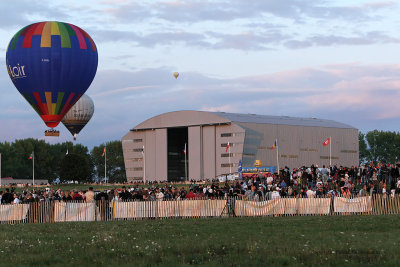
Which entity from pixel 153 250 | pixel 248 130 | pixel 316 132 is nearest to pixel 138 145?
pixel 248 130

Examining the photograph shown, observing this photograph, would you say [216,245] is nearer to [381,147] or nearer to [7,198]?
[7,198]

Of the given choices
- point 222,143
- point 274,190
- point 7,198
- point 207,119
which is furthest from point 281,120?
point 7,198

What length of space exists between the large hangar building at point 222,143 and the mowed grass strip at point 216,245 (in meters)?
92.9

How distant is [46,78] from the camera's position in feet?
172

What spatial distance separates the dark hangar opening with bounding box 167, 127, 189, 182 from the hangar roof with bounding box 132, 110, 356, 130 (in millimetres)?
2761

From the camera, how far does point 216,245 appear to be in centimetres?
1694

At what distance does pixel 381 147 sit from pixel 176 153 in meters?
73.2

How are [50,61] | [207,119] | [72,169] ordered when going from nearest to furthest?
[50,61], [207,119], [72,169]

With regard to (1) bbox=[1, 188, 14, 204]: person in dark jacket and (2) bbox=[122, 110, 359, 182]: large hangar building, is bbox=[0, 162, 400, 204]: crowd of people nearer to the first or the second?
(1) bbox=[1, 188, 14, 204]: person in dark jacket

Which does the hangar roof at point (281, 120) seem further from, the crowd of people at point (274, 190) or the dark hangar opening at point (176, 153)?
the crowd of people at point (274, 190)

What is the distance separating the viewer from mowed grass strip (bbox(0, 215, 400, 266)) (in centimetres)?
1452

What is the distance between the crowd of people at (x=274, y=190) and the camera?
3413cm

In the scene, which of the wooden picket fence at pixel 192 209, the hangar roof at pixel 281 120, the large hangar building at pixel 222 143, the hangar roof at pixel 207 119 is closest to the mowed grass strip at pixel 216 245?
the wooden picket fence at pixel 192 209

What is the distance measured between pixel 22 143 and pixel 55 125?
124128mm
